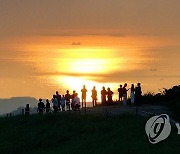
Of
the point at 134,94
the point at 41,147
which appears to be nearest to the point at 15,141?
the point at 41,147

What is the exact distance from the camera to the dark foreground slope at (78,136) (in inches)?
1710

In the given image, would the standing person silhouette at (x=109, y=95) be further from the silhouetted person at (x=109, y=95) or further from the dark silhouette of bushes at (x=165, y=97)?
the dark silhouette of bushes at (x=165, y=97)

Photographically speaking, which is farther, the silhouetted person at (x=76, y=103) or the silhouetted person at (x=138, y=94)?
the silhouetted person at (x=76, y=103)

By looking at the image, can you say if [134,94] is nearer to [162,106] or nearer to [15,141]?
[162,106]

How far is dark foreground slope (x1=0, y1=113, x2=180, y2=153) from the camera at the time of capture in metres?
43.4

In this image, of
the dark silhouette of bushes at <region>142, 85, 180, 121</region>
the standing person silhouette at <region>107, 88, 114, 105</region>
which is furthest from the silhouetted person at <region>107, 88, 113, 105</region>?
the dark silhouette of bushes at <region>142, 85, 180, 121</region>

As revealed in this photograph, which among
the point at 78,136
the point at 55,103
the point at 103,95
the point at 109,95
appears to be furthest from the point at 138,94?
the point at 78,136

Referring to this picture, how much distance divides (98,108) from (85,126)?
329 inches

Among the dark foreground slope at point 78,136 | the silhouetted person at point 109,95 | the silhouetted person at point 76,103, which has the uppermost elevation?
the silhouetted person at point 109,95

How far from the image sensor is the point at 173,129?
1829 inches

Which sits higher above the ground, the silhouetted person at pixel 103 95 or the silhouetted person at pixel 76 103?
the silhouetted person at pixel 103 95

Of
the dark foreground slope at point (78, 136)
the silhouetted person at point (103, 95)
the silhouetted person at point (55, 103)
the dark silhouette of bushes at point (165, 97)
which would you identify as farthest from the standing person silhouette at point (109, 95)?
the dark foreground slope at point (78, 136)

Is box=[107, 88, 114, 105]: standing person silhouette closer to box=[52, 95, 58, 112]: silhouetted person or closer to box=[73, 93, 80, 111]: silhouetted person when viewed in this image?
box=[73, 93, 80, 111]: silhouetted person

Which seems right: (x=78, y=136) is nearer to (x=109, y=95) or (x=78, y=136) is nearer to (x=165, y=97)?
(x=109, y=95)
